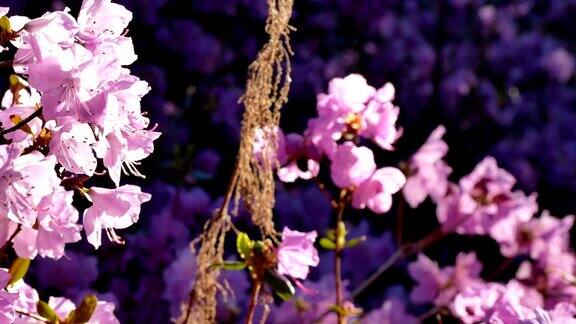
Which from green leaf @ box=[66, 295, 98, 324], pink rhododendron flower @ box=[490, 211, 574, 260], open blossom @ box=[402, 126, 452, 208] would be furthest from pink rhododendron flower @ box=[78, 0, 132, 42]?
pink rhododendron flower @ box=[490, 211, 574, 260]

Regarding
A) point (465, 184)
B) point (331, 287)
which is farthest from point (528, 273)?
point (331, 287)

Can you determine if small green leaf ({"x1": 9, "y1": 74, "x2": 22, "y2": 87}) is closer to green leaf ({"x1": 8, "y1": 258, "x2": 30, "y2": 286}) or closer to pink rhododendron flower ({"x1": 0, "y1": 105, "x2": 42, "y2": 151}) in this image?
pink rhododendron flower ({"x1": 0, "y1": 105, "x2": 42, "y2": 151})

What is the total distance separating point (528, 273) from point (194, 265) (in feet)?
1.89

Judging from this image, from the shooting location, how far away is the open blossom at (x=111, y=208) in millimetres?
784

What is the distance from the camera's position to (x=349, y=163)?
0.99 metres

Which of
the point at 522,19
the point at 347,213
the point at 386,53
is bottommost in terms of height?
the point at 347,213

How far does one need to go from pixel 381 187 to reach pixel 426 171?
0.43 m

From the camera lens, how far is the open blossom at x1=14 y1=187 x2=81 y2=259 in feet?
2.43

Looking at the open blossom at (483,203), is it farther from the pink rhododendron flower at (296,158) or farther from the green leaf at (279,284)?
the green leaf at (279,284)

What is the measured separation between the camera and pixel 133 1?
245 cm

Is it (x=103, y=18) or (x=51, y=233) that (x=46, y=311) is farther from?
(x=103, y=18)

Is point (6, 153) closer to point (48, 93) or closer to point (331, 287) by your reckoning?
point (48, 93)

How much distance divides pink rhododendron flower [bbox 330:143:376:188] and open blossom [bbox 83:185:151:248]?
26cm

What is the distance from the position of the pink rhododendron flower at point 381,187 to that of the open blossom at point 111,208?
304mm
